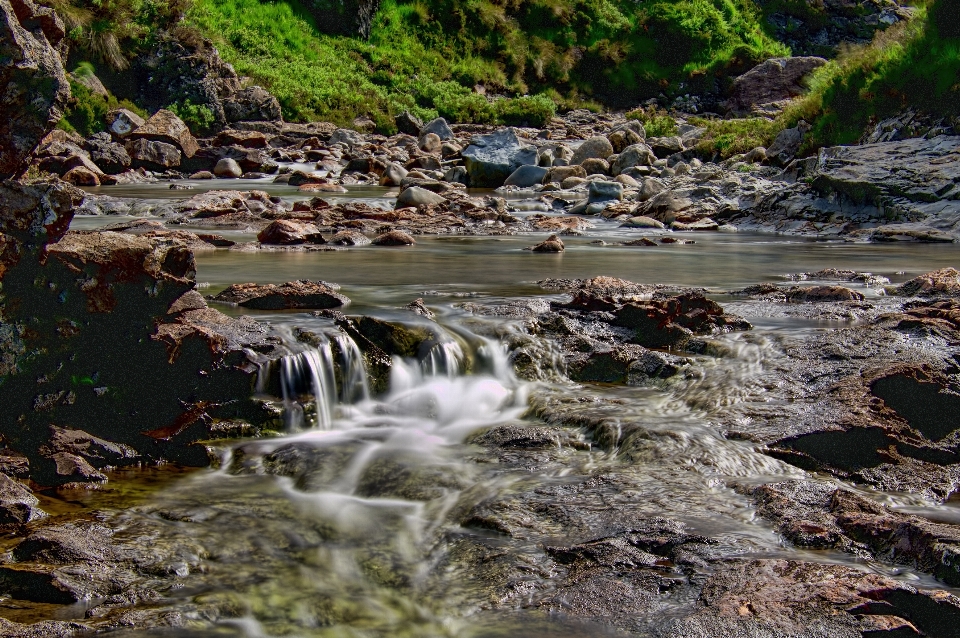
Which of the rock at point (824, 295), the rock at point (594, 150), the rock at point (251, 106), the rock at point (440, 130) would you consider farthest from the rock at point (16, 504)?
the rock at point (251, 106)

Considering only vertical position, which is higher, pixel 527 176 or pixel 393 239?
pixel 527 176

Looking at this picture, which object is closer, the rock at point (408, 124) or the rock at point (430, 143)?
the rock at point (430, 143)

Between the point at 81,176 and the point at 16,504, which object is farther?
the point at 81,176

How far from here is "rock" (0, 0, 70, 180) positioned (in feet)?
13.5

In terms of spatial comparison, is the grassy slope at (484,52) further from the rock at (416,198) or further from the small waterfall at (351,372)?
the small waterfall at (351,372)

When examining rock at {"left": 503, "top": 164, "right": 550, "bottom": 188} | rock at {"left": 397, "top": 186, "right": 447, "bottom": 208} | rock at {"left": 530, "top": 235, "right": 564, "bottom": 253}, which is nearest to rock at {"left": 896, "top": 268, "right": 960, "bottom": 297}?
rock at {"left": 530, "top": 235, "right": 564, "bottom": 253}

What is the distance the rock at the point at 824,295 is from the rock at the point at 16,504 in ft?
21.3

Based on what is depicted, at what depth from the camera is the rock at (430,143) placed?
2649 cm

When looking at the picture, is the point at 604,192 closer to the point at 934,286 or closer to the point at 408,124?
the point at 934,286

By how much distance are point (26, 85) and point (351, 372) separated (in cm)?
255

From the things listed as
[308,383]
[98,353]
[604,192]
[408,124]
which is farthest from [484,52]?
[98,353]

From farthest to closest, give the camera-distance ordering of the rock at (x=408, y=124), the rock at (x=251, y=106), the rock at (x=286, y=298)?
1. the rock at (x=408, y=124)
2. the rock at (x=251, y=106)
3. the rock at (x=286, y=298)

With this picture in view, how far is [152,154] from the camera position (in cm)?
2188

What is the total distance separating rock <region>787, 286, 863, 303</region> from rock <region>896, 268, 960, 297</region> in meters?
0.64
